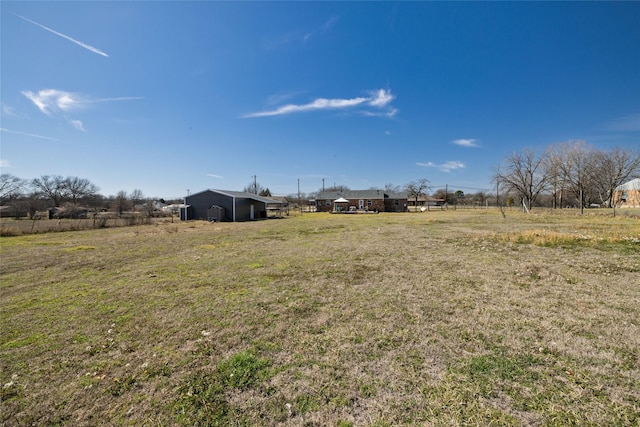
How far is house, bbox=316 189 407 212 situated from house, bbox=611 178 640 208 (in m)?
37.7

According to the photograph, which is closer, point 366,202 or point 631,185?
point 631,185

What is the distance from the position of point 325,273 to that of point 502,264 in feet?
18.6

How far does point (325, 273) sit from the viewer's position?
7445 mm

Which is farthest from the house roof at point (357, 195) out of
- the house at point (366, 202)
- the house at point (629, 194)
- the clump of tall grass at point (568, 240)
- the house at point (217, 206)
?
the house at point (629, 194)

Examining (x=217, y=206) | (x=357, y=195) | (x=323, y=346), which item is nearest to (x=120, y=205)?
(x=217, y=206)

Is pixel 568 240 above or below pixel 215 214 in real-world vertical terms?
below

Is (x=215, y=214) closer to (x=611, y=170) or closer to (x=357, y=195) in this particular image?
(x=357, y=195)

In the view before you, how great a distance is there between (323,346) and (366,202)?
49345 millimetres

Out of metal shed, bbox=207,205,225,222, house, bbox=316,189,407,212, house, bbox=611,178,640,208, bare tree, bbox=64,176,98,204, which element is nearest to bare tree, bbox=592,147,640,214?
house, bbox=611,178,640,208

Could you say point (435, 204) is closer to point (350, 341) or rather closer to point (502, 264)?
point (502, 264)

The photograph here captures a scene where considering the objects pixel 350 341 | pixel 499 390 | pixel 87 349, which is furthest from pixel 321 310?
pixel 87 349

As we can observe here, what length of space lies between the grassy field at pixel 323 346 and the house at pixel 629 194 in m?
63.1

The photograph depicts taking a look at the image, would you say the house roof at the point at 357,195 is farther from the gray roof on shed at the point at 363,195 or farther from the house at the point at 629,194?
the house at the point at 629,194

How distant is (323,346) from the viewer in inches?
145
